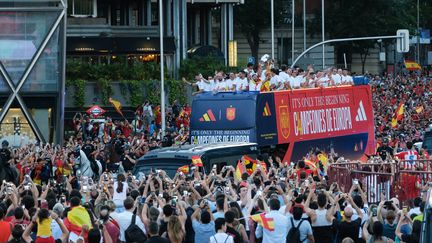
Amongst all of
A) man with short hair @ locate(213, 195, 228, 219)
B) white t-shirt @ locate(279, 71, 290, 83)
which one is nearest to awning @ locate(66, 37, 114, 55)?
white t-shirt @ locate(279, 71, 290, 83)

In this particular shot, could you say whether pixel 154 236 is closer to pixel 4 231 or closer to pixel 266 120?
pixel 4 231

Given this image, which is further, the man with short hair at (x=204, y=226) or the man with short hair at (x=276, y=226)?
the man with short hair at (x=276, y=226)

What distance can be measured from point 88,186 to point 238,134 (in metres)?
11.9

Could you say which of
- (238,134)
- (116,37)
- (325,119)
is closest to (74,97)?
(116,37)

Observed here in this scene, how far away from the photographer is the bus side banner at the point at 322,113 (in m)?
33.9

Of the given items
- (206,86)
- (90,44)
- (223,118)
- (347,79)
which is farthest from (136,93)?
(223,118)

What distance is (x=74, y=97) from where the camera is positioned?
55688 millimetres

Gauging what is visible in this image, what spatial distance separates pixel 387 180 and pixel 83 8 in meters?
44.3

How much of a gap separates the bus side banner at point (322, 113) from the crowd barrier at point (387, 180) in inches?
345

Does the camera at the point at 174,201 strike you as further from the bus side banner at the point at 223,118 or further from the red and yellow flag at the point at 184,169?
the bus side banner at the point at 223,118

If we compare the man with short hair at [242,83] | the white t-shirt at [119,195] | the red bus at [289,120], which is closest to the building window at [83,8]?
the red bus at [289,120]

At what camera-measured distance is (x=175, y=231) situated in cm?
1566

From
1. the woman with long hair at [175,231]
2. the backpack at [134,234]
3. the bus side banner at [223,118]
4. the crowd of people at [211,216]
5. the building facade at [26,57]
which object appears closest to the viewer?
the woman with long hair at [175,231]

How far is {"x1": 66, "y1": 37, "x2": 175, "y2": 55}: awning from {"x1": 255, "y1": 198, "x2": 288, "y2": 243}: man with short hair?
44.6 meters
